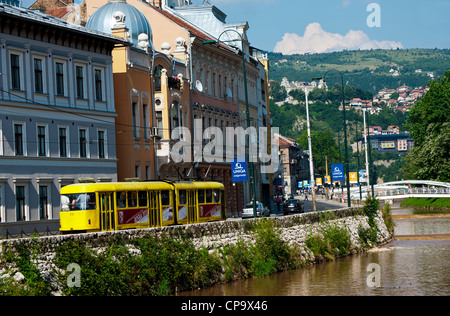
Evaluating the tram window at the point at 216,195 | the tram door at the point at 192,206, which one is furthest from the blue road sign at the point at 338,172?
the tram door at the point at 192,206

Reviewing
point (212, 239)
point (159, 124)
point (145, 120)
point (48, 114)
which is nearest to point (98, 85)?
point (48, 114)

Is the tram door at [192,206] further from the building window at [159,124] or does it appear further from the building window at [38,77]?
the building window at [159,124]

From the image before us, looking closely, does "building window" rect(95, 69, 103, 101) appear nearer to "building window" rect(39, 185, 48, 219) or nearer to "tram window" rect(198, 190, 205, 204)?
"building window" rect(39, 185, 48, 219)

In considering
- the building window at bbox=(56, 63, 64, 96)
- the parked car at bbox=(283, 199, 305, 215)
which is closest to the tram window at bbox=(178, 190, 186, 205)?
the building window at bbox=(56, 63, 64, 96)

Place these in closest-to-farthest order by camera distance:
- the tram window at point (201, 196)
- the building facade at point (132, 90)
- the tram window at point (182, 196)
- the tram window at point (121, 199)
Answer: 1. the tram window at point (121, 199)
2. the tram window at point (182, 196)
3. the tram window at point (201, 196)
4. the building facade at point (132, 90)

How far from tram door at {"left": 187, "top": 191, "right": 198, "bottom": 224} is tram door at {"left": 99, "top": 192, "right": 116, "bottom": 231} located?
7.84 meters

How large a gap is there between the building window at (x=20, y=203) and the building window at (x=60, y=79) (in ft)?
22.0

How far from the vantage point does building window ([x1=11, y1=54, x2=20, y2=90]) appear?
46812mm

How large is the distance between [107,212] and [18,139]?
419 inches

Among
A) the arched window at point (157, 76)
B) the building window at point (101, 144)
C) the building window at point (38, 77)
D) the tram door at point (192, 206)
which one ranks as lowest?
the tram door at point (192, 206)

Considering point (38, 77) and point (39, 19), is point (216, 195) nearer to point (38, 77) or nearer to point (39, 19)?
point (38, 77)

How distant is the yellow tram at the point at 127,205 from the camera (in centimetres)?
3838

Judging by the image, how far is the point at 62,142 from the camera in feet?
167
